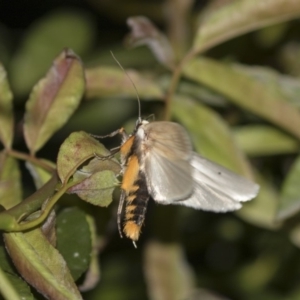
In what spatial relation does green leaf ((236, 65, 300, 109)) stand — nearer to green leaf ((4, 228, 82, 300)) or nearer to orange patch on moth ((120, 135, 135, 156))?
orange patch on moth ((120, 135, 135, 156))

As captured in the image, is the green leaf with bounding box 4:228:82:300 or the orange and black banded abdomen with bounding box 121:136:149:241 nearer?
the green leaf with bounding box 4:228:82:300

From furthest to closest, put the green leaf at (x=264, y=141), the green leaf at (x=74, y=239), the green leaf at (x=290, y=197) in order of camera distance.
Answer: the green leaf at (x=264, y=141) → the green leaf at (x=290, y=197) → the green leaf at (x=74, y=239)

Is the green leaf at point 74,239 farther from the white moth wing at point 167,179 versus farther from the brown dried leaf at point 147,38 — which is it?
the brown dried leaf at point 147,38

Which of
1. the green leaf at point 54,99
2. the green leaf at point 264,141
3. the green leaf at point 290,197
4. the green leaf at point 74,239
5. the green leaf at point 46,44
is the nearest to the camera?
the green leaf at point 74,239

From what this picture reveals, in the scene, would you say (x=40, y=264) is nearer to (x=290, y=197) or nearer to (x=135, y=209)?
(x=135, y=209)

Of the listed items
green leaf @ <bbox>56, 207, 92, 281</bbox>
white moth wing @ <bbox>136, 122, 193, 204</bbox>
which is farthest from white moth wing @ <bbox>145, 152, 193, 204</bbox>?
green leaf @ <bbox>56, 207, 92, 281</bbox>

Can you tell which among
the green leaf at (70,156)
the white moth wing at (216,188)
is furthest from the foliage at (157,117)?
the white moth wing at (216,188)
